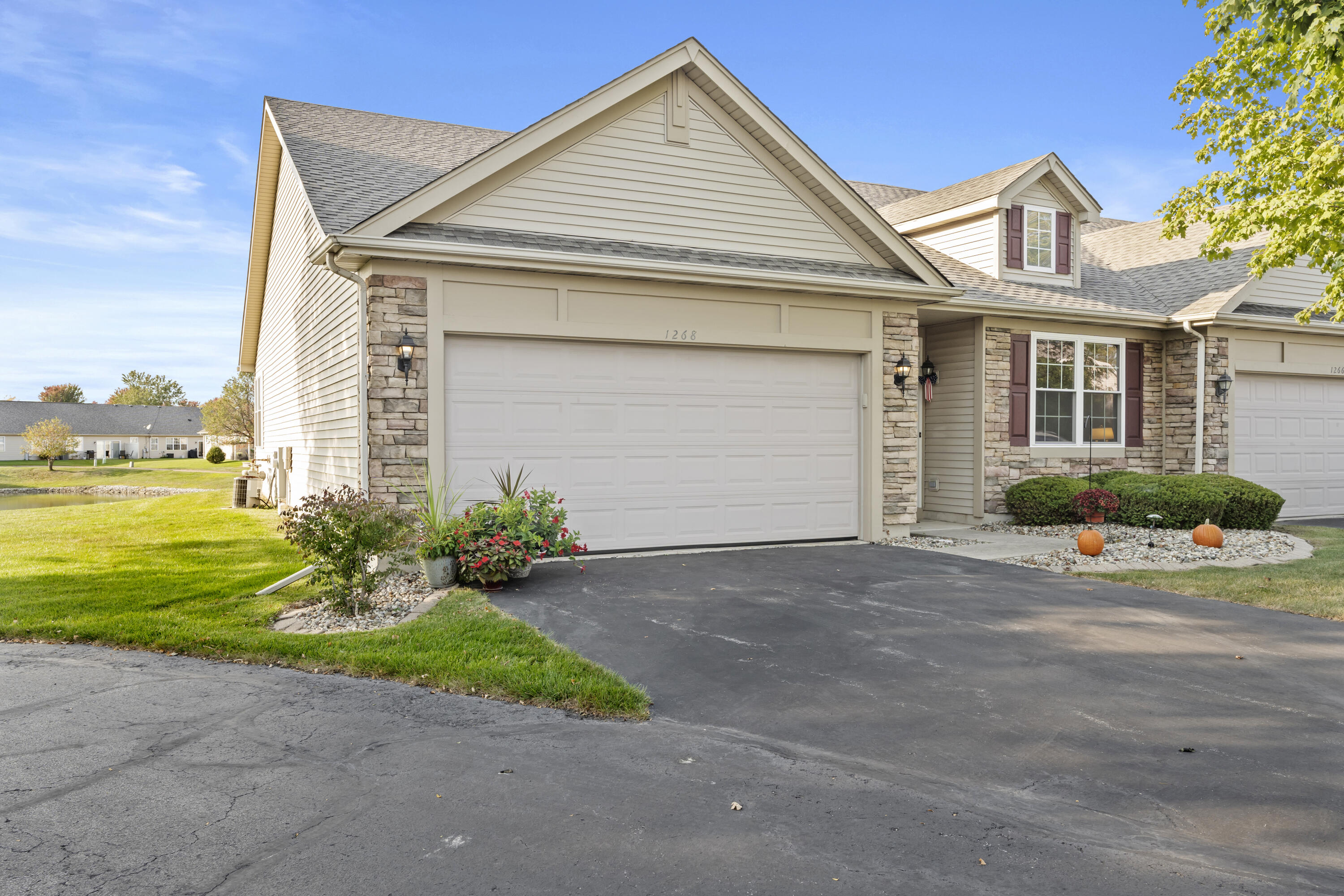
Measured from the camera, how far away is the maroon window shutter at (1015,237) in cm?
1430

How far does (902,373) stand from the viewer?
1120 cm

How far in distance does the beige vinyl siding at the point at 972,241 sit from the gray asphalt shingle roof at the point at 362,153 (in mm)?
8174

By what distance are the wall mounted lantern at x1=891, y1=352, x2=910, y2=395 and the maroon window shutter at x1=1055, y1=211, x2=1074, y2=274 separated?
212 inches

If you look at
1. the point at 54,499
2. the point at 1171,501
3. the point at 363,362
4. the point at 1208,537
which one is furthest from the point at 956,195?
the point at 54,499

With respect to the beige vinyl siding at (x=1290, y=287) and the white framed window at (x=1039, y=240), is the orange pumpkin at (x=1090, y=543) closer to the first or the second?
the white framed window at (x=1039, y=240)

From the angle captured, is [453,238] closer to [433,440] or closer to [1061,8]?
[433,440]

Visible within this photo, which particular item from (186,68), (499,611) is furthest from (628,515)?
(186,68)

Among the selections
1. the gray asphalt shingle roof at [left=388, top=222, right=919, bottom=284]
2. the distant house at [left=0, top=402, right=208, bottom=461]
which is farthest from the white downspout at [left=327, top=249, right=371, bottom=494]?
the distant house at [left=0, top=402, right=208, bottom=461]

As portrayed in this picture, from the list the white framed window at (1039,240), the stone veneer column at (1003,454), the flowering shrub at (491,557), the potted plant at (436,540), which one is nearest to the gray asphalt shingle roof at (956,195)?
the white framed window at (1039,240)

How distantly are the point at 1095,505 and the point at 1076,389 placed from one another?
2482 millimetres

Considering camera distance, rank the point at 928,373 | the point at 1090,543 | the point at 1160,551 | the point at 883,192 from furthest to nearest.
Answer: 1. the point at 883,192
2. the point at 928,373
3. the point at 1160,551
4. the point at 1090,543

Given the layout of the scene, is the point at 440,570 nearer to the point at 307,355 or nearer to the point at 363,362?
the point at 363,362

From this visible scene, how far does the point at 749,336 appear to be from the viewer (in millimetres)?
10328

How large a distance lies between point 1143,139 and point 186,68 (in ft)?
70.9
